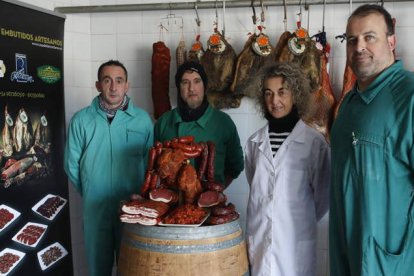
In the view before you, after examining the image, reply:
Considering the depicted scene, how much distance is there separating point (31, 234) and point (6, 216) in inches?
8.9

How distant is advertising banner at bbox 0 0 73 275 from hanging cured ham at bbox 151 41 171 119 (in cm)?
66

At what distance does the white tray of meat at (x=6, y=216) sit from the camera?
2.68m

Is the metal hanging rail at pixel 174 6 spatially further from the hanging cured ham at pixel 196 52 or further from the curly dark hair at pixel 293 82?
the curly dark hair at pixel 293 82

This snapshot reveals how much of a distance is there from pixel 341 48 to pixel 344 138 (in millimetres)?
1661

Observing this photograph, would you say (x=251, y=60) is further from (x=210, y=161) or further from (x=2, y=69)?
(x=2, y=69)

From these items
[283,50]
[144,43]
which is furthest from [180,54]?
[283,50]

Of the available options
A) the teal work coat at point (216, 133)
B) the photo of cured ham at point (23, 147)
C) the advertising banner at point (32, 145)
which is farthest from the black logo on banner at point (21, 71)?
the teal work coat at point (216, 133)

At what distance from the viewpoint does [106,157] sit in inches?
97.9

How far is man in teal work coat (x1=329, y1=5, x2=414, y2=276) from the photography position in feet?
4.69

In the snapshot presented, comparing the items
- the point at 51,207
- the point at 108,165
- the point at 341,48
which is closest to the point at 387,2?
the point at 341,48

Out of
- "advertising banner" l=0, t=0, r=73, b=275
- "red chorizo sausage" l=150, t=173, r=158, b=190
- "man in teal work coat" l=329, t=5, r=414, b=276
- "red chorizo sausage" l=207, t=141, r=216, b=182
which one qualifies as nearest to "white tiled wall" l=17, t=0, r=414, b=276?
"advertising banner" l=0, t=0, r=73, b=275

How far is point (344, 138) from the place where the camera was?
5.21ft

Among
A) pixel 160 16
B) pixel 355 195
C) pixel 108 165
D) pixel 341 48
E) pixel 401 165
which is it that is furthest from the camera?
pixel 160 16

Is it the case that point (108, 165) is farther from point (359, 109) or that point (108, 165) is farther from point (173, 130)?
point (359, 109)
